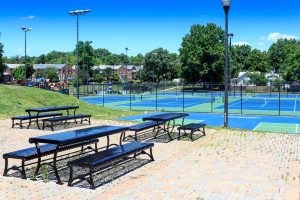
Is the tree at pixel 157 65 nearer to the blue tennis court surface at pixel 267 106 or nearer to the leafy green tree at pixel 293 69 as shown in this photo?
the leafy green tree at pixel 293 69

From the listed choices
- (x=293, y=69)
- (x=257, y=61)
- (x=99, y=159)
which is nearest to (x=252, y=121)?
(x=99, y=159)

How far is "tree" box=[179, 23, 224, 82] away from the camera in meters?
81.2

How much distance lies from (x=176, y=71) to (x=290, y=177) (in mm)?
104806

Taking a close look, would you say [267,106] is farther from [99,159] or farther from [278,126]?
[99,159]

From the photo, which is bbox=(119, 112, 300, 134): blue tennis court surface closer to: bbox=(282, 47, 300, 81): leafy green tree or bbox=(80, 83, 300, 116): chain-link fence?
bbox=(80, 83, 300, 116): chain-link fence

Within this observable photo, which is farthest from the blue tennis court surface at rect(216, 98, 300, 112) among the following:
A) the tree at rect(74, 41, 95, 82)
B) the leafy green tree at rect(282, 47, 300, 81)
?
the tree at rect(74, 41, 95, 82)

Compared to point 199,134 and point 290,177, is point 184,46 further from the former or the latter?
point 290,177

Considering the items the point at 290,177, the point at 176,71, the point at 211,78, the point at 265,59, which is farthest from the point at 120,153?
the point at 265,59

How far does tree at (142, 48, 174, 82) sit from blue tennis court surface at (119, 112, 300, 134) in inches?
3066

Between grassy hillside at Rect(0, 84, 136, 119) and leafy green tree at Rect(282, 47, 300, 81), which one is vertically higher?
leafy green tree at Rect(282, 47, 300, 81)

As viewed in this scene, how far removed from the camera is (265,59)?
399 ft

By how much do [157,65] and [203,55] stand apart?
28474 mm

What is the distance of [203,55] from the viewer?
269 feet

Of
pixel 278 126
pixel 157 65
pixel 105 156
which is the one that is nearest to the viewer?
pixel 105 156
